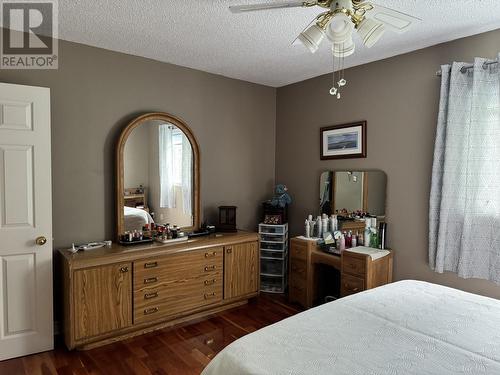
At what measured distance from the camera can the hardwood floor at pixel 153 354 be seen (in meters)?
2.35

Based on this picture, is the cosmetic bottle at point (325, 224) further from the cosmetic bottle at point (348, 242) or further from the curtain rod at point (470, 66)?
the curtain rod at point (470, 66)

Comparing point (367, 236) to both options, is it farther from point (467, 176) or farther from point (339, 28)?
point (339, 28)

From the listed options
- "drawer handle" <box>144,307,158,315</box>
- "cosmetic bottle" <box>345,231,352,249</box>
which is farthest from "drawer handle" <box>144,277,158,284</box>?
"cosmetic bottle" <box>345,231,352,249</box>

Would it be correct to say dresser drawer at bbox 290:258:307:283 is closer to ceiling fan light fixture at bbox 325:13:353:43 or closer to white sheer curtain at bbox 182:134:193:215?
white sheer curtain at bbox 182:134:193:215

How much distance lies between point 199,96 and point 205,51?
641mm

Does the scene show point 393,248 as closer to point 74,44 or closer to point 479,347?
point 479,347

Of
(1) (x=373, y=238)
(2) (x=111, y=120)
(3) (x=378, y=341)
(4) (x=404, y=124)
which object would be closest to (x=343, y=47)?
(4) (x=404, y=124)

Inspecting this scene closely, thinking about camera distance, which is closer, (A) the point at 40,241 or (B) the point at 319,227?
(A) the point at 40,241

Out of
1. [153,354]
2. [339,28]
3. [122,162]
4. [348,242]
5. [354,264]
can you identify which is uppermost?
[339,28]

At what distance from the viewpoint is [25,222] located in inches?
97.4

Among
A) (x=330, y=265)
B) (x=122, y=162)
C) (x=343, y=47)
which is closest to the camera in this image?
(x=343, y=47)

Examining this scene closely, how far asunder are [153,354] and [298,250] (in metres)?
1.61

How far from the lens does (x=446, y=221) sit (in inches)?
104

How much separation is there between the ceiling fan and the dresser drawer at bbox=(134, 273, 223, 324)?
2210 mm
